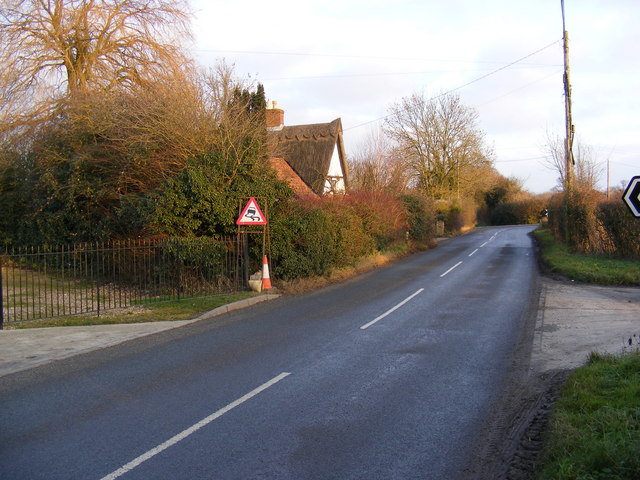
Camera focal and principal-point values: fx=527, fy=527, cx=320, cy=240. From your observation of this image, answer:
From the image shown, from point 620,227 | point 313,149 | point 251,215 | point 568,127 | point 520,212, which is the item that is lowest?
point 620,227

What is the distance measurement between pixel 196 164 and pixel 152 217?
A: 197 centimetres

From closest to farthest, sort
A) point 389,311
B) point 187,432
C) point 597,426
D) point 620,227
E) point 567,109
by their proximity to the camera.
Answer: point 597,426, point 187,432, point 389,311, point 620,227, point 567,109

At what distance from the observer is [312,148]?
109 feet

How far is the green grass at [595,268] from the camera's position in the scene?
15383 mm

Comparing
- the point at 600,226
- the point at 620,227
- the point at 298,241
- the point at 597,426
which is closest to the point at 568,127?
the point at 600,226

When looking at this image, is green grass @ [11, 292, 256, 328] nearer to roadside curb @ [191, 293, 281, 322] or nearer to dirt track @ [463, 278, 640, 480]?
roadside curb @ [191, 293, 281, 322]

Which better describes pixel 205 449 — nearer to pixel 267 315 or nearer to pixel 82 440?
pixel 82 440

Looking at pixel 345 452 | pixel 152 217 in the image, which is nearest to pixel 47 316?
pixel 152 217

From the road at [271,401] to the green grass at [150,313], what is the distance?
1.24 metres

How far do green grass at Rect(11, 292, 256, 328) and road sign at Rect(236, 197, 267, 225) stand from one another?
211 centimetres

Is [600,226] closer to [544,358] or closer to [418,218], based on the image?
[418,218]

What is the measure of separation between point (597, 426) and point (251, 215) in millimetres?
11176

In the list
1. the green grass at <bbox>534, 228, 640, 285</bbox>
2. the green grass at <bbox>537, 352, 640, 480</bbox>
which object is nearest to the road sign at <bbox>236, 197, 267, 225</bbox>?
the green grass at <bbox>537, 352, 640, 480</bbox>

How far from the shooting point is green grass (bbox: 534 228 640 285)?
15383 millimetres
